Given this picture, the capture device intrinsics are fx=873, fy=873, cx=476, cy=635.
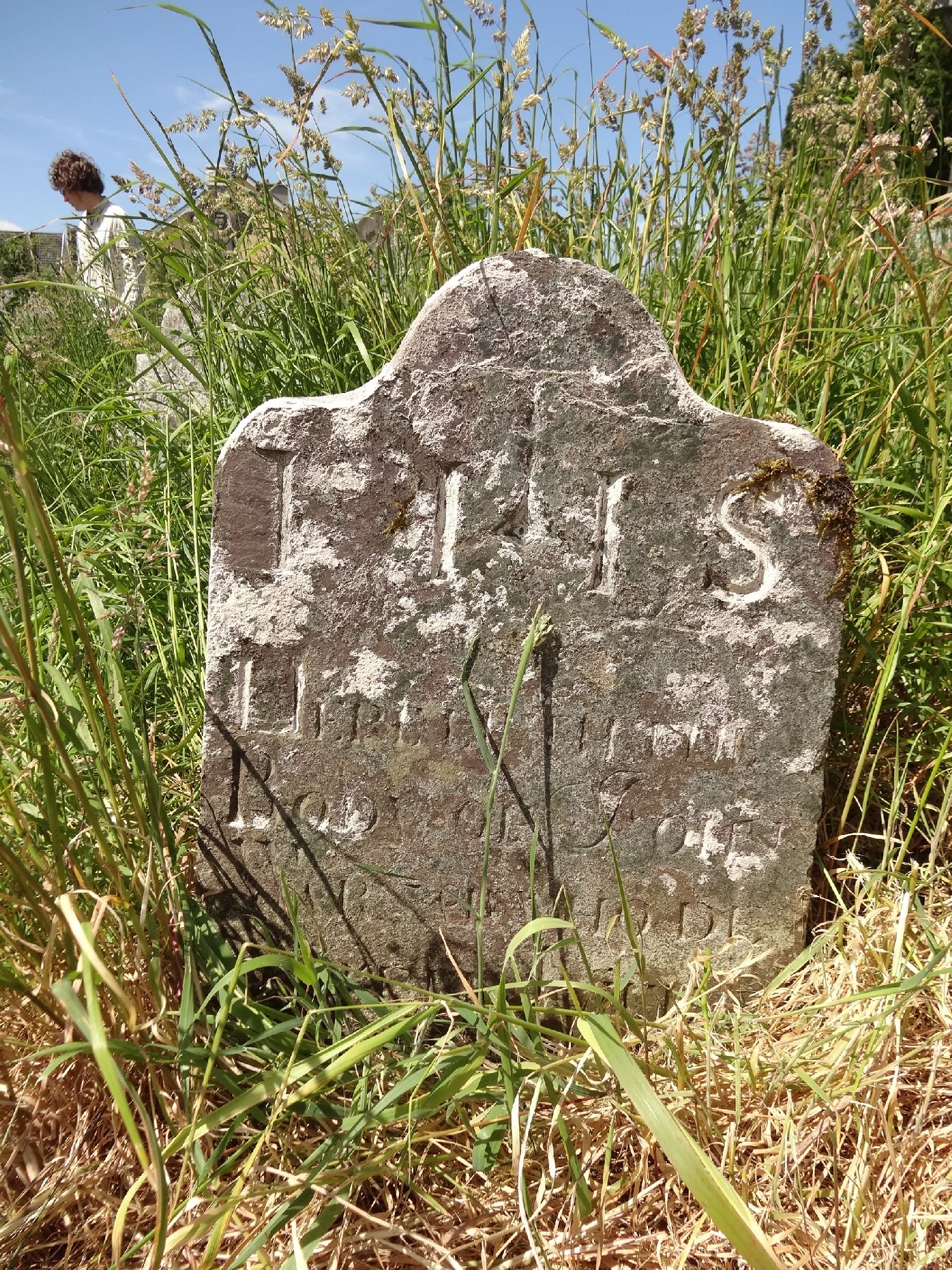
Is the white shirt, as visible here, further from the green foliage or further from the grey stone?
the green foliage

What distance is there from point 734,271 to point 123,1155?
7.28 feet

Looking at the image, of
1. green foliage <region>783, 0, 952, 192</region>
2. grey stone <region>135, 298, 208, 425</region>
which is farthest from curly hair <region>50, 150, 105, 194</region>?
green foliage <region>783, 0, 952, 192</region>

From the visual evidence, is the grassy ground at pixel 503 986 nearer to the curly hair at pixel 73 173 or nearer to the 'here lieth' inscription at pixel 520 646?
the 'here lieth' inscription at pixel 520 646

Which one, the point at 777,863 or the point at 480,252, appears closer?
the point at 777,863

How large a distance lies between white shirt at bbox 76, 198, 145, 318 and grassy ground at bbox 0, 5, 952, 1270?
0.15m

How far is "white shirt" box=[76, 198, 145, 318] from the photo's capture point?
6.68ft

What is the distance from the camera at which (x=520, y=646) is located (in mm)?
1489

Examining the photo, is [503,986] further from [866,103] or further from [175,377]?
[175,377]

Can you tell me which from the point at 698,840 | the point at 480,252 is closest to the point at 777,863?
the point at 698,840

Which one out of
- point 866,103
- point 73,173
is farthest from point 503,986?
point 73,173

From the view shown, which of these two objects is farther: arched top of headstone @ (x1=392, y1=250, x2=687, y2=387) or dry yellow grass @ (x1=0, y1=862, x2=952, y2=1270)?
arched top of headstone @ (x1=392, y1=250, x2=687, y2=387)

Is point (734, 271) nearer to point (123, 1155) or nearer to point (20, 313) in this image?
point (123, 1155)

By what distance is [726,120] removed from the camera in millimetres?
1931

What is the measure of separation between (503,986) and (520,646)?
55 cm
